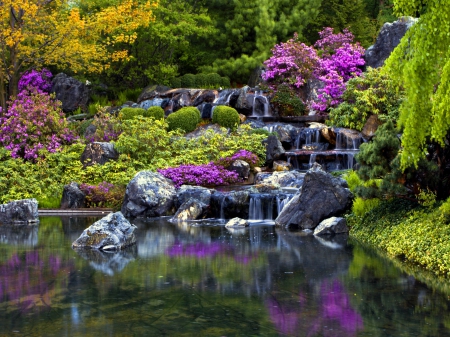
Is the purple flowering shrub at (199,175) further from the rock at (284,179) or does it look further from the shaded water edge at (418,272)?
the shaded water edge at (418,272)

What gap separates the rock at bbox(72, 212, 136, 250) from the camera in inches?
497

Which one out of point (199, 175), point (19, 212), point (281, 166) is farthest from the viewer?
point (281, 166)

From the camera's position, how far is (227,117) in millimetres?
24812

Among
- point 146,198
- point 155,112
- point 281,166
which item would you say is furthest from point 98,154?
point 281,166

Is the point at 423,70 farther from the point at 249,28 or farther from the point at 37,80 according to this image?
the point at 37,80

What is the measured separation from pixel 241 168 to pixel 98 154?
190 inches

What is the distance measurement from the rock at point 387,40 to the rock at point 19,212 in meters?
17.2

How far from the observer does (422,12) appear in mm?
9719

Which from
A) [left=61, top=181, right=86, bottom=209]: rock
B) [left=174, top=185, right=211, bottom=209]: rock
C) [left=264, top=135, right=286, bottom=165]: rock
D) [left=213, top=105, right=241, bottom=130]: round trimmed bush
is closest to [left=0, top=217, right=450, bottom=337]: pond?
[left=174, top=185, right=211, bottom=209]: rock

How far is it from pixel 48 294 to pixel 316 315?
372 cm

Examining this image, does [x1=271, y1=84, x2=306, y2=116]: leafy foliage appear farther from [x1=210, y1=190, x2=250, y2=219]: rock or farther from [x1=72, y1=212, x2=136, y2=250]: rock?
[x1=72, y1=212, x2=136, y2=250]: rock

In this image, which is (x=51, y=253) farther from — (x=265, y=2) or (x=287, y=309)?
(x=265, y=2)

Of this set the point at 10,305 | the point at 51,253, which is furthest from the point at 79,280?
the point at 51,253

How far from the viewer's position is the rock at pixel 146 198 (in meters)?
17.4
